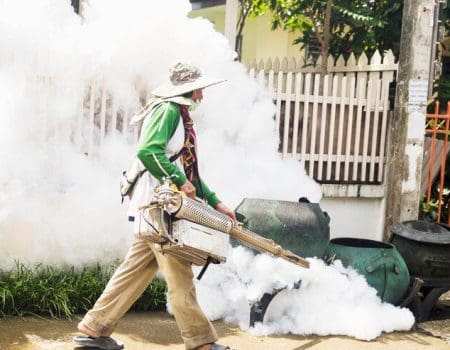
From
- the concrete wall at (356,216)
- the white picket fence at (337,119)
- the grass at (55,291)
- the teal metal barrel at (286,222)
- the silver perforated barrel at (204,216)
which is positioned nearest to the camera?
the silver perforated barrel at (204,216)

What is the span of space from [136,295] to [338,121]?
3595 millimetres

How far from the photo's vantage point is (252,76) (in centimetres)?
688

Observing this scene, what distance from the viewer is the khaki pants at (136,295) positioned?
4547 millimetres

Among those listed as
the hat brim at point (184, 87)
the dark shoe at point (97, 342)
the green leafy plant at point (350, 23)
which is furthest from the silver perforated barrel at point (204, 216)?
the green leafy plant at point (350, 23)

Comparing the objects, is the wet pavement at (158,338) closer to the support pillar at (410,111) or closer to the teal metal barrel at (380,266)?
the teal metal barrel at (380,266)

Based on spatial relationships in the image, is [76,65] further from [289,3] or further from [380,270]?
[289,3]

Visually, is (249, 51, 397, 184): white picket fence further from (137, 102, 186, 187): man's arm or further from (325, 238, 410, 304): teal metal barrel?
(137, 102, 186, 187): man's arm

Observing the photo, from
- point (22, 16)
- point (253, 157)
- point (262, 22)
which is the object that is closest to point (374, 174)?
point (253, 157)

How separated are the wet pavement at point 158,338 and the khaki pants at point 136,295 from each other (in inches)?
12.9

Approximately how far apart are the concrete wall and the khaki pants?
3.15 m

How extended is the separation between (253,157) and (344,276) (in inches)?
A: 56.9

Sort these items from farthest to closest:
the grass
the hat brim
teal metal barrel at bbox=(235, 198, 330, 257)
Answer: teal metal barrel at bbox=(235, 198, 330, 257) → the grass → the hat brim

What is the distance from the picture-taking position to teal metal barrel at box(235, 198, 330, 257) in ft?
18.9

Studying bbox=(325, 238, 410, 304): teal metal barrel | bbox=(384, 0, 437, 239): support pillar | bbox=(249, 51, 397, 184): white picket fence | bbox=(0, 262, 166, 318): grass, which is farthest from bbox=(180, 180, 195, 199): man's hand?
bbox=(384, 0, 437, 239): support pillar
